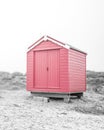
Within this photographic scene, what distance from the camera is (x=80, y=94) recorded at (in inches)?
592

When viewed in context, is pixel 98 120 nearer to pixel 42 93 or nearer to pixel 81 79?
pixel 42 93

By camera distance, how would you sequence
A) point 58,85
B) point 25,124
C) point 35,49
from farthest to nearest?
point 35,49, point 58,85, point 25,124

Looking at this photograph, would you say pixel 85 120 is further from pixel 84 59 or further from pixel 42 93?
pixel 84 59

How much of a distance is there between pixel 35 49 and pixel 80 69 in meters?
3.26

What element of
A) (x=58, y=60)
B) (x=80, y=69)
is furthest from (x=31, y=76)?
(x=80, y=69)

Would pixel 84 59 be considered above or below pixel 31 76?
above

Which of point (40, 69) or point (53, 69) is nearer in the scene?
point (53, 69)

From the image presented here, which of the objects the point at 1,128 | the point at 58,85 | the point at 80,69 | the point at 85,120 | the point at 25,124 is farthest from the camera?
the point at 80,69

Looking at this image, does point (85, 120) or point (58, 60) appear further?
point (58, 60)

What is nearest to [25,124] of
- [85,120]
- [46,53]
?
[85,120]

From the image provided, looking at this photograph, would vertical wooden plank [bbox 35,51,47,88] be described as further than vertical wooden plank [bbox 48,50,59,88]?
Yes

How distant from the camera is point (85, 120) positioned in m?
7.91

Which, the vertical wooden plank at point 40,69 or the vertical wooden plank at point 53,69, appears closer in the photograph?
the vertical wooden plank at point 53,69

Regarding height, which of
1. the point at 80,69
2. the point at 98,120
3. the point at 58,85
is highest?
the point at 80,69
